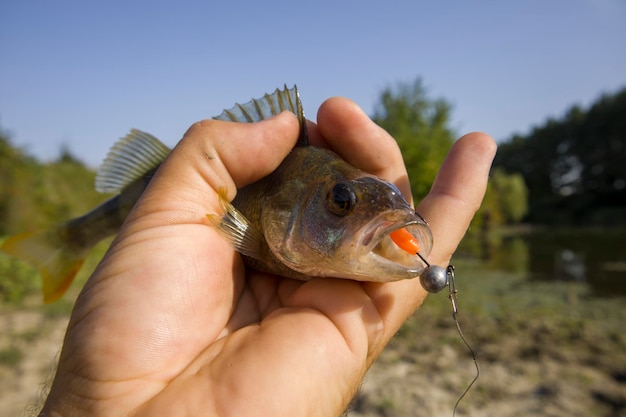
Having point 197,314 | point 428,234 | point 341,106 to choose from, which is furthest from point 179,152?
point 428,234

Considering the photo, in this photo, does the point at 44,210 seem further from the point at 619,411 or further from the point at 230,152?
the point at 619,411

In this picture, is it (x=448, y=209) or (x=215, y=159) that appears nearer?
(x=215, y=159)

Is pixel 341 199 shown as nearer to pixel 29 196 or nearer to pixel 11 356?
pixel 11 356

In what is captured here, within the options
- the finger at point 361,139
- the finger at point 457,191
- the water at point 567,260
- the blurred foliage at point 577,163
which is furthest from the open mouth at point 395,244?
the blurred foliage at point 577,163

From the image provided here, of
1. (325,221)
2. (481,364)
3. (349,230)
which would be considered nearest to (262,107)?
(325,221)

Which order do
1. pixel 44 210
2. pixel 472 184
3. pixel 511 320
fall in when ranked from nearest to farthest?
pixel 472 184
pixel 511 320
pixel 44 210

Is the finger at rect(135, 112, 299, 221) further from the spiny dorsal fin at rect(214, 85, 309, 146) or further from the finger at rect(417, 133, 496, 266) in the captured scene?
the finger at rect(417, 133, 496, 266)

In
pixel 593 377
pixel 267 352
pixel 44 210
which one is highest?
pixel 267 352
